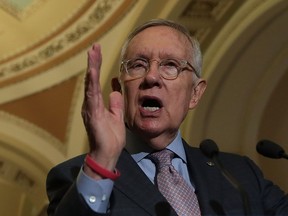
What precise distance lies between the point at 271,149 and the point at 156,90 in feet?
1.20

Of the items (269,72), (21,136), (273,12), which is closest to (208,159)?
(273,12)

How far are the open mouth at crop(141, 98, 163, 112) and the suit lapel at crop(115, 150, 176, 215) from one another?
173 mm

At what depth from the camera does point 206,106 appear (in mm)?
5051

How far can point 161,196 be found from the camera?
154 centimetres

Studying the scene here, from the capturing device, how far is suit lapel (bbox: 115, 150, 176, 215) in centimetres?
151

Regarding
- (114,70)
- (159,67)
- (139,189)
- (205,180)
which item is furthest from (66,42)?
(139,189)

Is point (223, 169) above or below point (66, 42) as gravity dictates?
above

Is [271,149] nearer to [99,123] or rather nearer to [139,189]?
[139,189]

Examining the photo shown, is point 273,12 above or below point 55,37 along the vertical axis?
above

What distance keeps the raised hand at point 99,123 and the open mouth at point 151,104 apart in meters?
0.28

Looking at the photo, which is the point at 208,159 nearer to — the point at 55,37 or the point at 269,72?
the point at 269,72

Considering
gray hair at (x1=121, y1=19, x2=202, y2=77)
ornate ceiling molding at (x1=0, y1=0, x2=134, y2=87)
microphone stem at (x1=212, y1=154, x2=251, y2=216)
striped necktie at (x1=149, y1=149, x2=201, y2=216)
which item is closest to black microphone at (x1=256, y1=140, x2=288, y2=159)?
microphone stem at (x1=212, y1=154, x2=251, y2=216)

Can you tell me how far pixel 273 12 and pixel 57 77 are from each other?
2221 millimetres

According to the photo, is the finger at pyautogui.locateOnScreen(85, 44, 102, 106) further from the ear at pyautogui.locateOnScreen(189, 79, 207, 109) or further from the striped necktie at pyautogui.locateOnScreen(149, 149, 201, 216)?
the ear at pyautogui.locateOnScreen(189, 79, 207, 109)
